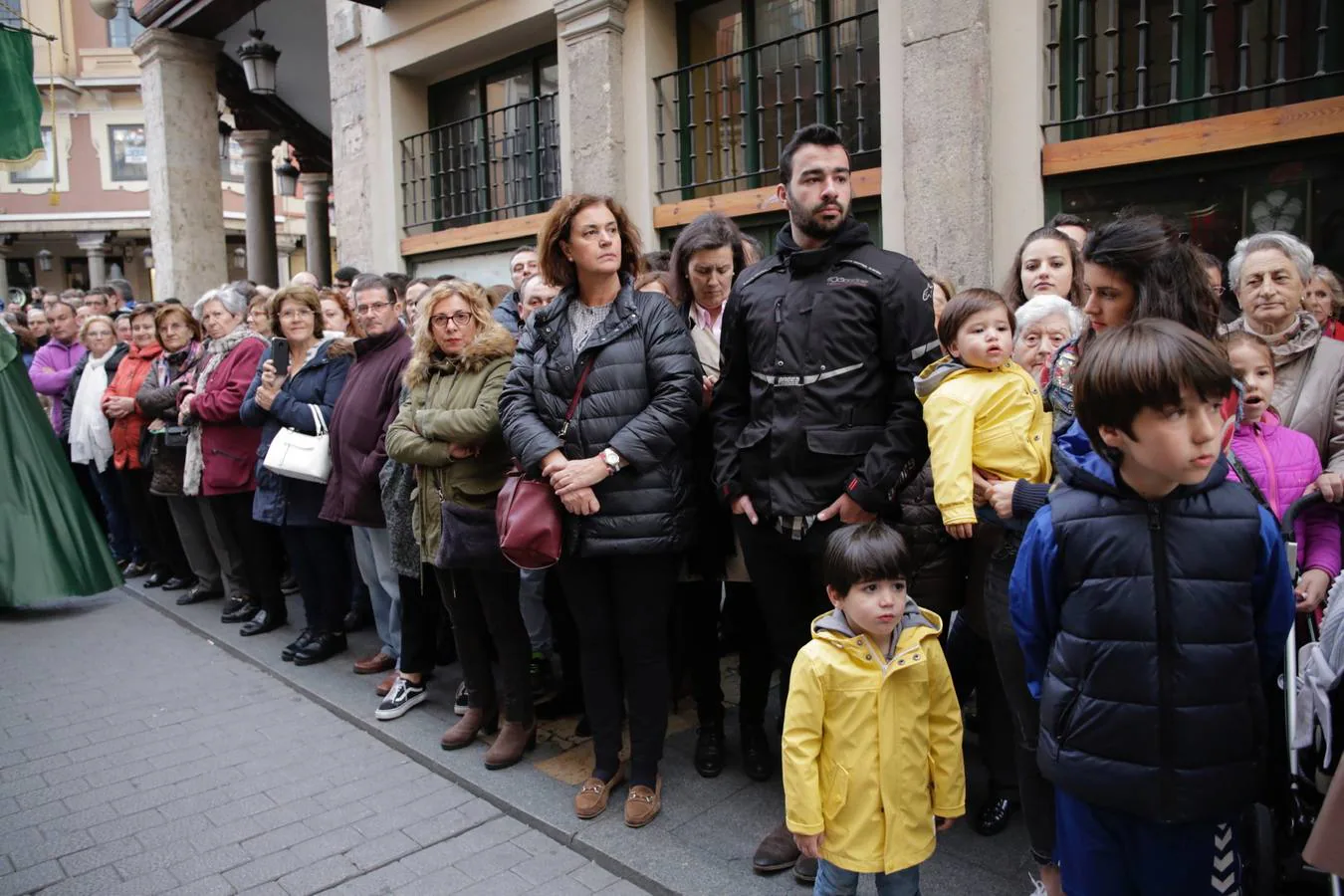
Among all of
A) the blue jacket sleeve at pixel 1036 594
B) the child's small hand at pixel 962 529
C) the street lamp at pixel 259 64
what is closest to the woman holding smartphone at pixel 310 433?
the child's small hand at pixel 962 529

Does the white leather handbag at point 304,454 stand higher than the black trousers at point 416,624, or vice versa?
the white leather handbag at point 304,454

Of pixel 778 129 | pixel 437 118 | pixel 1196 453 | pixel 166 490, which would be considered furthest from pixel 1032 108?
pixel 437 118

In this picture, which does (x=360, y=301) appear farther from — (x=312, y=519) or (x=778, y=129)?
(x=778, y=129)

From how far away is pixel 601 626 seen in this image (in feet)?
11.9

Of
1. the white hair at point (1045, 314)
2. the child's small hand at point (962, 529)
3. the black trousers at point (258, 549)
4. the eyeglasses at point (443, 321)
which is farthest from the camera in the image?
the black trousers at point (258, 549)

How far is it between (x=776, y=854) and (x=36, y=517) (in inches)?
238

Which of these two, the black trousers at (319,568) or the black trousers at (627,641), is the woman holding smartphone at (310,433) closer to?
the black trousers at (319,568)

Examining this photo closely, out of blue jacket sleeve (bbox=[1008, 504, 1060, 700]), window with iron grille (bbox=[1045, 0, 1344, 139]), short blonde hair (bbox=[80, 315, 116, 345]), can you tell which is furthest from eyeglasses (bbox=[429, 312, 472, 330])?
short blonde hair (bbox=[80, 315, 116, 345])

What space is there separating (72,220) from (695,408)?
35.7 meters

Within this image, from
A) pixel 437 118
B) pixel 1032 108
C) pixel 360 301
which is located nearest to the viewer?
pixel 360 301

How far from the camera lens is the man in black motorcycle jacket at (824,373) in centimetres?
308

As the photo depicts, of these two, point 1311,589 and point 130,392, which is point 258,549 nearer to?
point 130,392

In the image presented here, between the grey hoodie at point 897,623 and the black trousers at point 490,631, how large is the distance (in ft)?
5.51

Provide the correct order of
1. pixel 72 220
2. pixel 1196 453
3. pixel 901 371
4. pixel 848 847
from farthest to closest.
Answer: pixel 72 220, pixel 901 371, pixel 848 847, pixel 1196 453
